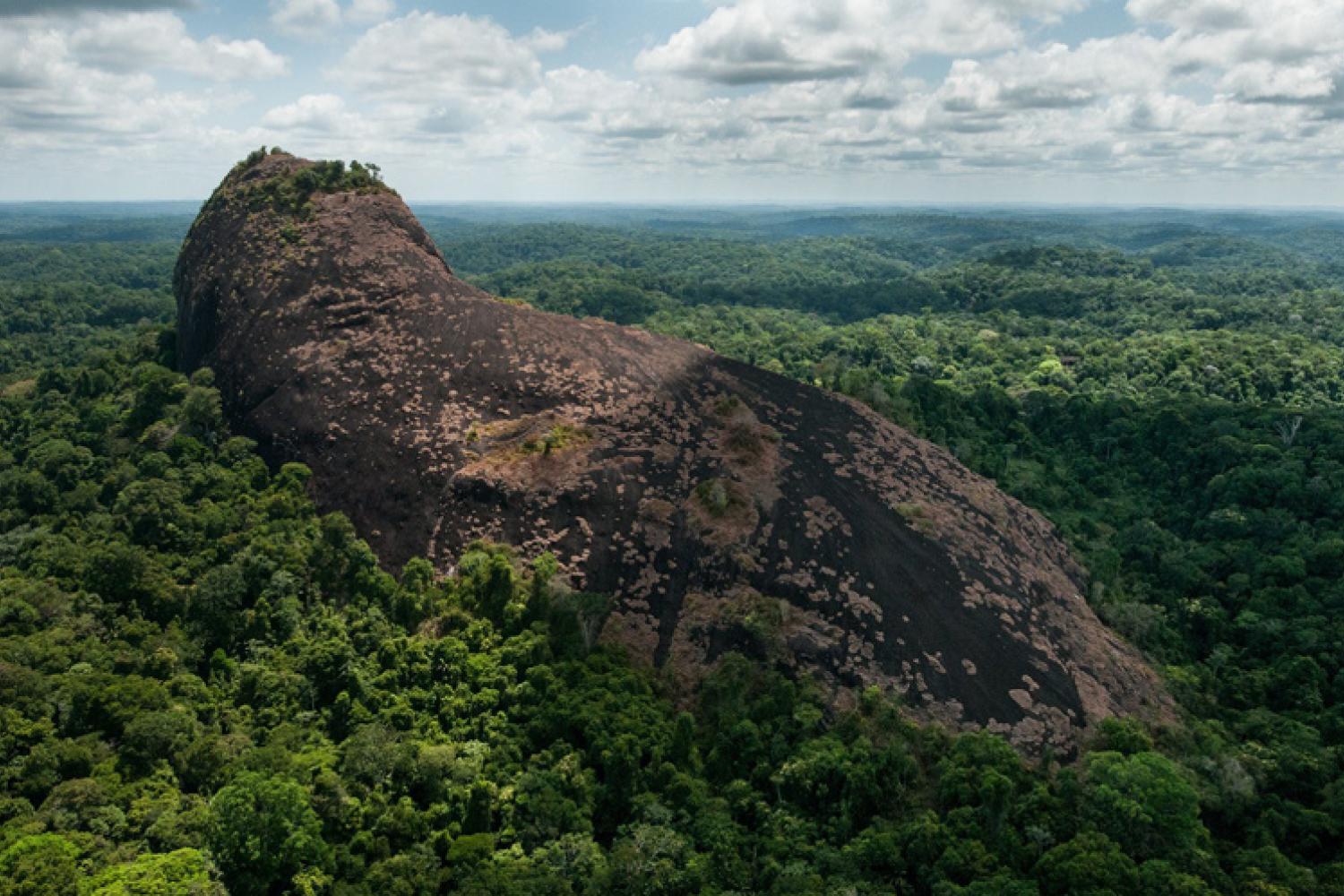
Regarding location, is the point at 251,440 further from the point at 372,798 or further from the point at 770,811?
the point at 770,811

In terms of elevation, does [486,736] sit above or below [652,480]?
below

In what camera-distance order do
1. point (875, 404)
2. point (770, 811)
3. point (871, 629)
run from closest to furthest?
point (770, 811) → point (871, 629) → point (875, 404)

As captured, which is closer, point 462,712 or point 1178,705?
point 462,712

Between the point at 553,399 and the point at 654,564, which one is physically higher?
the point at 553,399

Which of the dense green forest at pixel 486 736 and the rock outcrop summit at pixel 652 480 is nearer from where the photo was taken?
the dense green forest at pixel 486 736

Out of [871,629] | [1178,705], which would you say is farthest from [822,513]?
[1178,705]

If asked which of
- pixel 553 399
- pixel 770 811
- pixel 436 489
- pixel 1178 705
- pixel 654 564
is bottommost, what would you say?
pixel 1178 705

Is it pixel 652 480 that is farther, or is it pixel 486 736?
pixel 652 480

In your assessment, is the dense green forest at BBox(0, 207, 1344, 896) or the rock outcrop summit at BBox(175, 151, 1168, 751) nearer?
the dense green forest at BBox(0, 207, 1344, 896)
